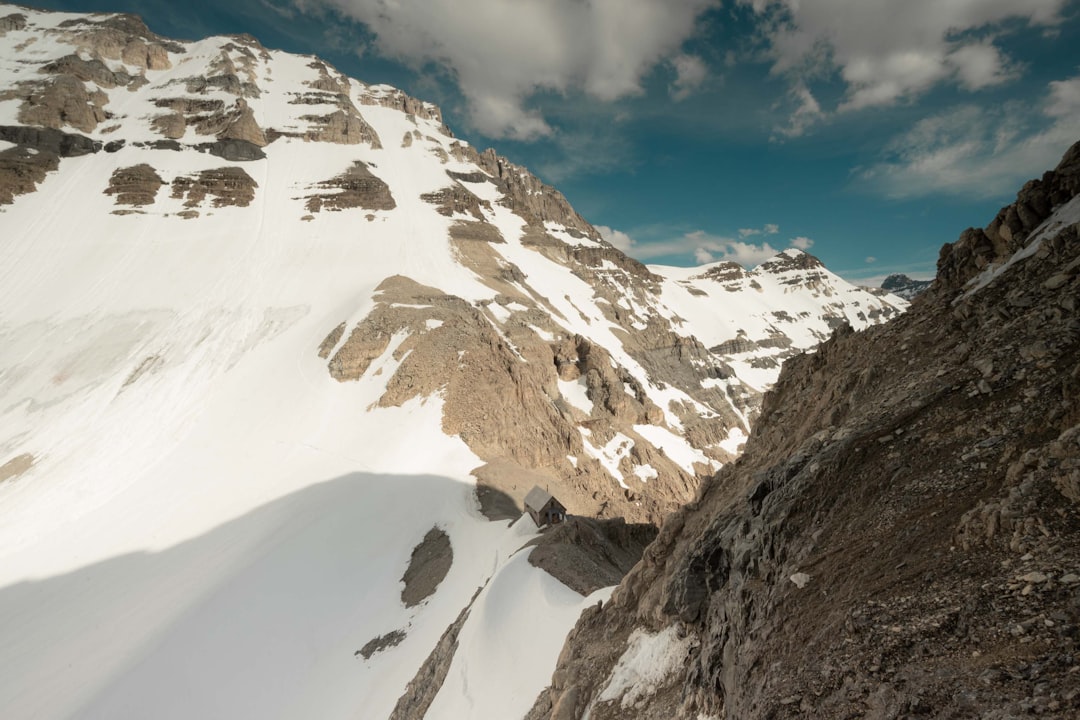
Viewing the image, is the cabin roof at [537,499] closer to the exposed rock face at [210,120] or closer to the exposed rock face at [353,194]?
the exposed rock face at [353,194]

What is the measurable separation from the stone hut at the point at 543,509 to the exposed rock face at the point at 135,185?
8588 centimetres

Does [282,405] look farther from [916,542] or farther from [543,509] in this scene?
[916,542]

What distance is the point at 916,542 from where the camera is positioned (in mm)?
5867

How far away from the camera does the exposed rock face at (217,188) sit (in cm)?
7831

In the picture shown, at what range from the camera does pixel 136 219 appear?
71.8m

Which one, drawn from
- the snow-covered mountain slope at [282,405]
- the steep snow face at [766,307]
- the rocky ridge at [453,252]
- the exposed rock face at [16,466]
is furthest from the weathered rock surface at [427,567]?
the steep snow face at [766,307]

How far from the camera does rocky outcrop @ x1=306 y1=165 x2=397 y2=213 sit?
8194cm

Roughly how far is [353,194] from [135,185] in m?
33.1

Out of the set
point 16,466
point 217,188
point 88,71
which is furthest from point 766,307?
point 88,71

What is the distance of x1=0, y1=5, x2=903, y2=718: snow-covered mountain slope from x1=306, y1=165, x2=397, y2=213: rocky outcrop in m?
0.57

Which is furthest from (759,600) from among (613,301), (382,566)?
(613,301)

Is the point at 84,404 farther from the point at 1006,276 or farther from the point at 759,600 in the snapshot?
the point at 1006,276

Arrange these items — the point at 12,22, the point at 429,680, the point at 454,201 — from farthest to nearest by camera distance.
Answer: the point at 12,22
the point at 454,201
the point at 429,680

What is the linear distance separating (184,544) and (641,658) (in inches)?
1186
